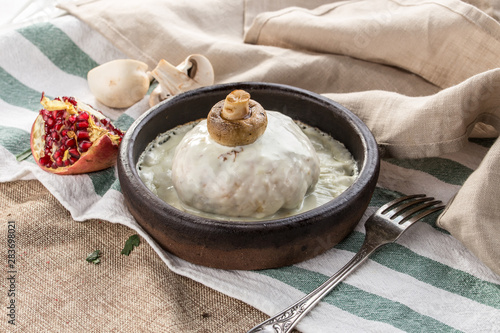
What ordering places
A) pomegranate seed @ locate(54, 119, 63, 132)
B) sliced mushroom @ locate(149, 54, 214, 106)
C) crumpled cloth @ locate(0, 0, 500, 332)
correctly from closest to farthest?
1. crumpled cloth @ locate(0, 0, 500, 332)
2. pomegranate seed @ locate(54, 119, 63, 132)
3. sliced mushroom @ locate(149, 54, 214, 106)

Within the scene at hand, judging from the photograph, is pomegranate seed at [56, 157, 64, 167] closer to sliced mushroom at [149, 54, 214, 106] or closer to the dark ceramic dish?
the dark ceramic dish

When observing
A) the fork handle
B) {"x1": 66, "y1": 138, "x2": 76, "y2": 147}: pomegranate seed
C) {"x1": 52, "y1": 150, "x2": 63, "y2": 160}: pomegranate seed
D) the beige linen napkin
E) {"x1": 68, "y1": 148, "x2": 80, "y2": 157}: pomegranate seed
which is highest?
the beige linen napkin

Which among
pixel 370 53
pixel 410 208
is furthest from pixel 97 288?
pixel 370 53

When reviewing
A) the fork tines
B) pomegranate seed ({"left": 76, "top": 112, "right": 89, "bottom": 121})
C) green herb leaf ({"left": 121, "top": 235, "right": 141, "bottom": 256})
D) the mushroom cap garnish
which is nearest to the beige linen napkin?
the fork tines

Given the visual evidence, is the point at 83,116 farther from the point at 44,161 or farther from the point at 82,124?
the point at 44,161

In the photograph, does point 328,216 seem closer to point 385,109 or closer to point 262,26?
point 385,109

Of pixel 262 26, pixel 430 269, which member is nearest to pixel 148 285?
pixel 430 269
